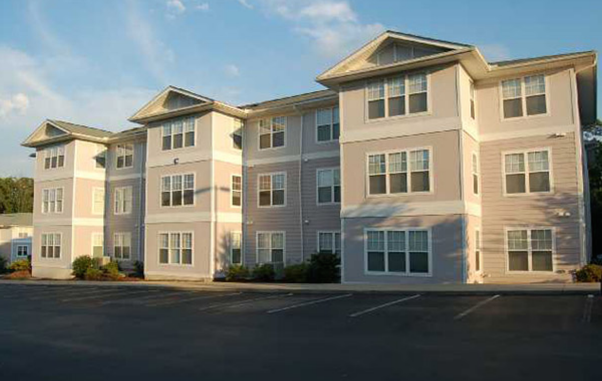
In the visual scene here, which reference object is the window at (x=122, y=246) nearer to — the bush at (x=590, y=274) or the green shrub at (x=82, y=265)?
the green shrub at (x=82, y=265)

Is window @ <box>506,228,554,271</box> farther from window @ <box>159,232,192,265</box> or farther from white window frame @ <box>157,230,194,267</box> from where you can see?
window @ <box>159,232,192,265</box>

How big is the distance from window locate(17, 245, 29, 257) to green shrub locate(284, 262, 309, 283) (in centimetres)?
2941

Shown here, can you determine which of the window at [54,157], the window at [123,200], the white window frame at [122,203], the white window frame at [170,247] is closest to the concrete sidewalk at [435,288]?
the white window frame at [170,247]

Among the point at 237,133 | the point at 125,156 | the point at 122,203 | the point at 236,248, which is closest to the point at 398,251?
the point at 236,248

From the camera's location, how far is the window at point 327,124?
85.1ft

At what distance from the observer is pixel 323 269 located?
77.2 ft

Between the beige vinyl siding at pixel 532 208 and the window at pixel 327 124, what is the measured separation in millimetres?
6834

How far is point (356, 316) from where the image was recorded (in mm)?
13703

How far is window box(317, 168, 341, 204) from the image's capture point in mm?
25703

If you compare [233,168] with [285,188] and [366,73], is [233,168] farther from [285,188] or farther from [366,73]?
[366,73]

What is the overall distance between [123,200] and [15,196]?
48516 mm

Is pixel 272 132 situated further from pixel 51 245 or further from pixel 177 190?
pixel 51 245

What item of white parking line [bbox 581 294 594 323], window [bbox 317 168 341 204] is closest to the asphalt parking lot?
white parking line [bbox 581 294 594 323]

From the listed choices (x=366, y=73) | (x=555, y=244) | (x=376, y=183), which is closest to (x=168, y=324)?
(x=376, y=183)
